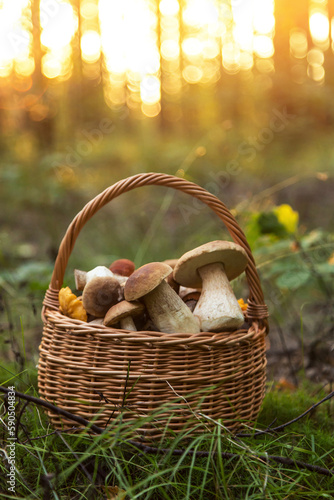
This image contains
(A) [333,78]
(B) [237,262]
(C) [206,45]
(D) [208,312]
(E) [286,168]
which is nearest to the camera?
(D) [208,312]

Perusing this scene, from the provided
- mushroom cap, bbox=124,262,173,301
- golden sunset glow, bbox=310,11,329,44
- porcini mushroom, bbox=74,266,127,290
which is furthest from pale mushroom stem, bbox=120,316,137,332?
golden sunset glow, bbox=310,11,329,44

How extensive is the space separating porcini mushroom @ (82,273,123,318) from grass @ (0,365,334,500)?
313 mm

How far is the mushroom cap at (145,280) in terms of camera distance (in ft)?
4.02

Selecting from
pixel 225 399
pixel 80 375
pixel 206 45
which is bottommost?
pixel 225 399

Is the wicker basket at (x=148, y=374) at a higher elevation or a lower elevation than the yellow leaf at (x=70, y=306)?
lower

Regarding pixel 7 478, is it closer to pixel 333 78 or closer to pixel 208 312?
pixel 208 312

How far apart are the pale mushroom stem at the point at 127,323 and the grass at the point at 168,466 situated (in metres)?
0.30

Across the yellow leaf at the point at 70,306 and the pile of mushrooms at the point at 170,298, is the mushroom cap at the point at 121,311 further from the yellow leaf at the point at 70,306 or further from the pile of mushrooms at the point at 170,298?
the yellow leaf at the point at 70,306

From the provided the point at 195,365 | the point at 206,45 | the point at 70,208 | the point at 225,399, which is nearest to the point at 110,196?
the point at 195,365

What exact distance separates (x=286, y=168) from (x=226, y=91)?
3.65 meters

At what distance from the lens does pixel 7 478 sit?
1.03 m

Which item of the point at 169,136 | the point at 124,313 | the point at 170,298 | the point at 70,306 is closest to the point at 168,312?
the point at 170,298

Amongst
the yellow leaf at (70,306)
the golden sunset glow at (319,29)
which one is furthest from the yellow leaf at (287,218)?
the golden sunset glow at (319,29)

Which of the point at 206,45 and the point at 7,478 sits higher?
the point at 206,45
